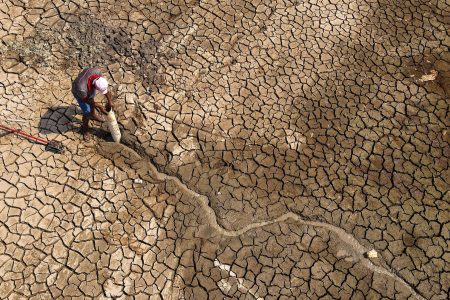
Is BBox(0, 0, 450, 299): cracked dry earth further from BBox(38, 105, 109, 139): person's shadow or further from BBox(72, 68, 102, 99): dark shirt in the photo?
BBox(72, 68, 102, 99): dark shirt

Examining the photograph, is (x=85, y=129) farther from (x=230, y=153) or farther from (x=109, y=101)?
(x=230, y=153)

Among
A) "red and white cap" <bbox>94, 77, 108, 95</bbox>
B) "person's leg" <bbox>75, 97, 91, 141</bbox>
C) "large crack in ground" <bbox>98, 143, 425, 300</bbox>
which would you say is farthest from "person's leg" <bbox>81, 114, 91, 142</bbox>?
"red and white cap" <bbox>94, 77, 108, 95</bbox>

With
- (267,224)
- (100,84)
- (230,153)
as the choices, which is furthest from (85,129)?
(267,224)

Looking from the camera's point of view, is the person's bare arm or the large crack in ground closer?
the large crack in ground

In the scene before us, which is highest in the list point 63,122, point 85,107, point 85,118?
point 85,107

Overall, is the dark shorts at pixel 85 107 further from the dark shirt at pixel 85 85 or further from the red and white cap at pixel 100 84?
the red and white cap at pixel 100 84

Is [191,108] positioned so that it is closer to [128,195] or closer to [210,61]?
[210,61]

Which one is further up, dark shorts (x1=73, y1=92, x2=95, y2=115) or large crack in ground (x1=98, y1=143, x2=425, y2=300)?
dark shorts (x1=73, y1=92, x2=95, y2=115)
